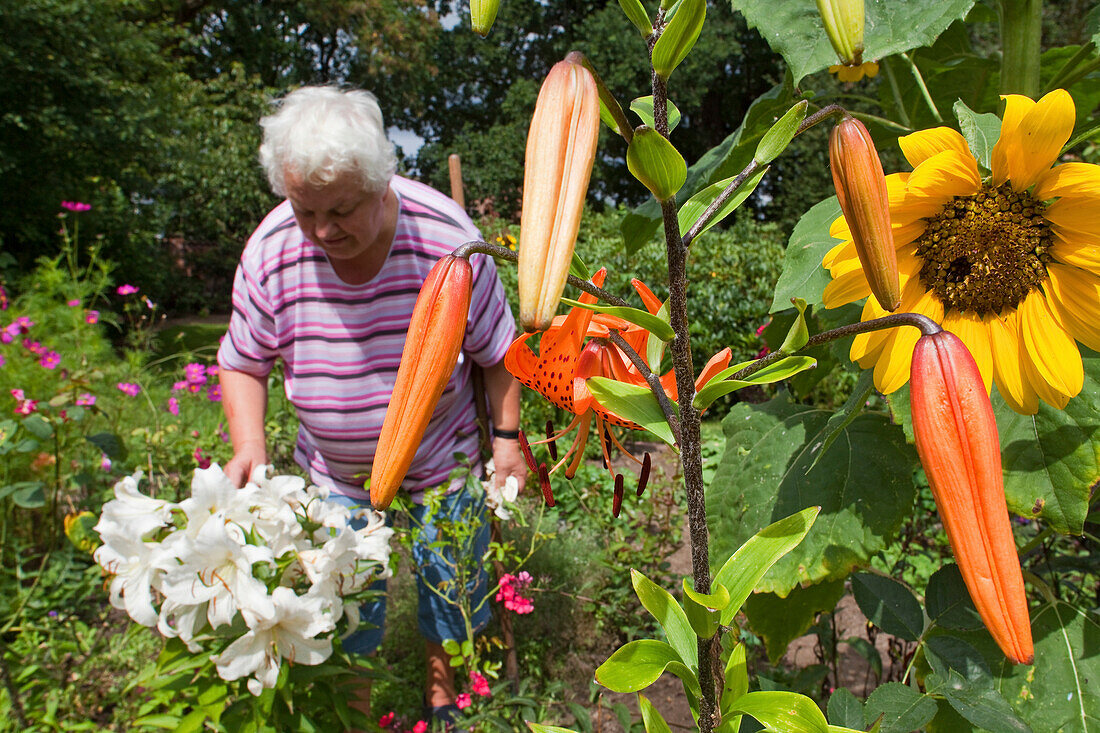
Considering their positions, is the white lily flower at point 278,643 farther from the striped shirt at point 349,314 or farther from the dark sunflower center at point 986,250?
the dark sunflower center at point 986,250

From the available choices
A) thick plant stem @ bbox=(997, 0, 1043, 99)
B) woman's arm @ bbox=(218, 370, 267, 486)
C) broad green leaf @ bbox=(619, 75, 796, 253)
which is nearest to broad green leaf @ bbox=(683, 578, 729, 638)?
broad green leaf @ bbox=(619, 75, 796, 253)

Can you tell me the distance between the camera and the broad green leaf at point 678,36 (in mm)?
409

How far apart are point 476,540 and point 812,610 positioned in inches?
45.1

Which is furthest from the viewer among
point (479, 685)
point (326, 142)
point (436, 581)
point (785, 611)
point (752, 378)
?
point (436, 581)

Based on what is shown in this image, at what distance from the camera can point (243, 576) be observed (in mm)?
1138

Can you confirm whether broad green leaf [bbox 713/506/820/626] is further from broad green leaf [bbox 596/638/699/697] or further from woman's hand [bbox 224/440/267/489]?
woman's hand [bbox 224/440/267/489]

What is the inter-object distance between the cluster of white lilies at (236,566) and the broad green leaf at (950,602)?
0.92 m

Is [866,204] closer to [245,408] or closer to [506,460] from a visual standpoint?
[506,460]

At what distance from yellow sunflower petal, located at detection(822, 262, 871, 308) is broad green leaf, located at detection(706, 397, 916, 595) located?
281 millimetres

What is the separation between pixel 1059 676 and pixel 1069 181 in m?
0.52

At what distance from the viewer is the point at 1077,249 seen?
1.89 feet

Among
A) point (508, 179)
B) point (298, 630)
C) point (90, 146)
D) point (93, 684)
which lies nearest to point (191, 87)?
point (90, 146)

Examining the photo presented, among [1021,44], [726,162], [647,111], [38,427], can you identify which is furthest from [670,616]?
[38,427]

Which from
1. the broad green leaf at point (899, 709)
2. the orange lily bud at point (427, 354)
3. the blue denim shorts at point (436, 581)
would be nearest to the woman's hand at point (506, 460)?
the blue denim shorts at point (436, 581)
